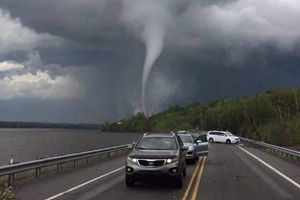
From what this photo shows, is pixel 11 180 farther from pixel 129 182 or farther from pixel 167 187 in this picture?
pixel 167 187

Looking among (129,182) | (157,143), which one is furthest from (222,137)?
(129,182)

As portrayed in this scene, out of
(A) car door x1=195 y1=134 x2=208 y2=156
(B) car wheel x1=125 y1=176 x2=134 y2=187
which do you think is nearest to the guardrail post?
(B) car wheel x1=125 y1=176 x2=134 y2=187

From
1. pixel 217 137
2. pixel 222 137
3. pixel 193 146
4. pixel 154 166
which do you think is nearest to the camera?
pixel 154 166

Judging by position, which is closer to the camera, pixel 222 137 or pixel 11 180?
pixel 11 180

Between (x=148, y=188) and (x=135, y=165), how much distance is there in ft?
2.83

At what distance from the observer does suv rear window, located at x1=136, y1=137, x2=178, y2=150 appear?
17203mm

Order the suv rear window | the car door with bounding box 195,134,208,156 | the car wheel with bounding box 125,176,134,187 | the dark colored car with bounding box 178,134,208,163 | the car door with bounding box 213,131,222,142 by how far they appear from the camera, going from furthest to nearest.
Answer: the car door with bounding box 213,131,222,142 → the car door with bounding box 195,134,208,156 → the dark colored car with bounding box 178,134,208,163 → the suv rear window → the car wheel with bounding box 125,176,134,187

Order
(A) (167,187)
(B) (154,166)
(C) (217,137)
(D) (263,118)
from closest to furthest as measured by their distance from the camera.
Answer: (B) (154,166), (A) (167,187), (C) (217,137), (D) (263,118)

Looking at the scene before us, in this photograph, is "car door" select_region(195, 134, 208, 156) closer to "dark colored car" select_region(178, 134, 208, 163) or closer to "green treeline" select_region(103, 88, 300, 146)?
"dark colored car" select_region(178, 134, 208, 163)

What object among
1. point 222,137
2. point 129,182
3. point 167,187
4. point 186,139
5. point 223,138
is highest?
point 222,137

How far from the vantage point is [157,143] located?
57.3 ft

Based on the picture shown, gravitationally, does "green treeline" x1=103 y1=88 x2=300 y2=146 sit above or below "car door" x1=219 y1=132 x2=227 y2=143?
above

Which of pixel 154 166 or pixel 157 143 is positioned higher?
pixel 157 143

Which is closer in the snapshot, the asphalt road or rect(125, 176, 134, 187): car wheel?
the asphalt road
